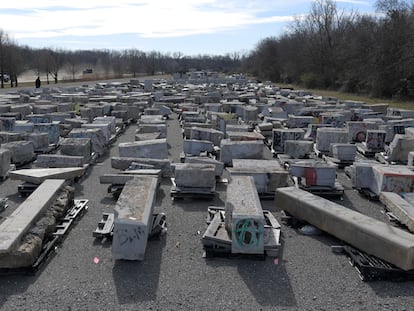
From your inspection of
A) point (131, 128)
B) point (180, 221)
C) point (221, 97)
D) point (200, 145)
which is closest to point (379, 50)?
point (221, 97)

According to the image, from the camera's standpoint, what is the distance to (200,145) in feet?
37.3

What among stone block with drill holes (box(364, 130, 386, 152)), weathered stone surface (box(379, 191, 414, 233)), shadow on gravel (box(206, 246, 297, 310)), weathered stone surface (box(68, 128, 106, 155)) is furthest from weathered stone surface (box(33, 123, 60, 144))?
weathered stone surface (box(379, 191, 414, 233))

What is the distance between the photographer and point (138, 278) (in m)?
5.31

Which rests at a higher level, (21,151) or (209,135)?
(209,135)

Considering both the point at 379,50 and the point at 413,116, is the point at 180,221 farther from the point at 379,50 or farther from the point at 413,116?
the point at 379,50

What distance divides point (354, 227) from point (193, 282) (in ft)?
7.73

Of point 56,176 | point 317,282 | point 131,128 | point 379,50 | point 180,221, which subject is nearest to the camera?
point 317,282

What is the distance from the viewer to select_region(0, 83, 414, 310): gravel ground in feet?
15.7

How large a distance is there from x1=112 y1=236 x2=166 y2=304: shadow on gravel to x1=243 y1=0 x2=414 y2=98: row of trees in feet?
91.8

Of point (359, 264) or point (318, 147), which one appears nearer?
point (359, 264)

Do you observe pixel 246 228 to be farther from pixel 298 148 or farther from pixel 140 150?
pixel 298 148

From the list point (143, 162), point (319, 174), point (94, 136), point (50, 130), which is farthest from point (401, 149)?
point (50, 130)

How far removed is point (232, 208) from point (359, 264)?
1.82m

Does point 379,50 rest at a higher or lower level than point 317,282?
higher
